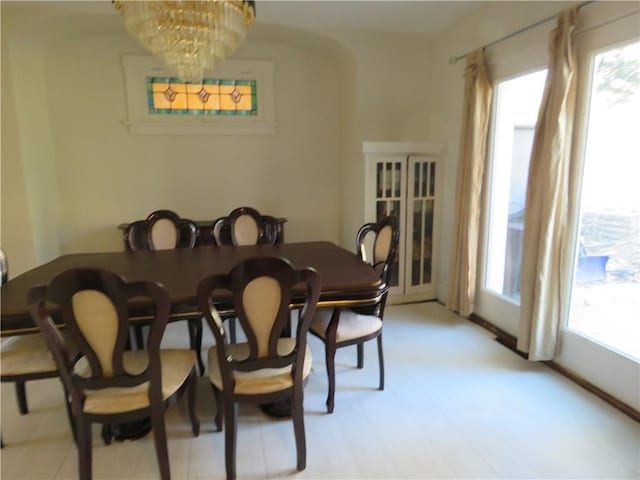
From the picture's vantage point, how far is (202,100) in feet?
12.5

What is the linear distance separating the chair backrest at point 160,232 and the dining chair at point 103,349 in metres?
1.23

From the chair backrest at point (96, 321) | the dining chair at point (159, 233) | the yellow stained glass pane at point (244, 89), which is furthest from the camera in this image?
the yellow stained glass pane at point (244, 89)

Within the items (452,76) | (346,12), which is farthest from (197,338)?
(452,76)

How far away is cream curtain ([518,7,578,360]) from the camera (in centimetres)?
218

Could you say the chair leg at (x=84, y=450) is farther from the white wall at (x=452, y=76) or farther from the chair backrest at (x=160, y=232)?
the white wall at (x=452, y=76)

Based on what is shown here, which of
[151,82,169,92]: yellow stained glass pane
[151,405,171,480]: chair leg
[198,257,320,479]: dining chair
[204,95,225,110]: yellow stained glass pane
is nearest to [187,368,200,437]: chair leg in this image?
[198,257,320,479]: dining chair

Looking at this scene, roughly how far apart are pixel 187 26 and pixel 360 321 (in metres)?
1.77

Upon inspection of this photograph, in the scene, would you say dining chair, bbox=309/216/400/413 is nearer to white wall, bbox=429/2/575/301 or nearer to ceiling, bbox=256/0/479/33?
white wall, bbox=429/2/575/301

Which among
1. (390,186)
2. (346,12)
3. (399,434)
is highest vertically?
(346,12)

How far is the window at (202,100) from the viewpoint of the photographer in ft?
12.0

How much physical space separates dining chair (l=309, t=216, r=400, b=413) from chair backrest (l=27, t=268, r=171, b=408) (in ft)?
2.83

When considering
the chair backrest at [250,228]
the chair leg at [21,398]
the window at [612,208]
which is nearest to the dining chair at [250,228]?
the chair backrest at [250,228]

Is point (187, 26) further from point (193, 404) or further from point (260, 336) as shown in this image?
point (193, 404)

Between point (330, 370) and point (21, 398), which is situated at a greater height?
point (330, 370)
